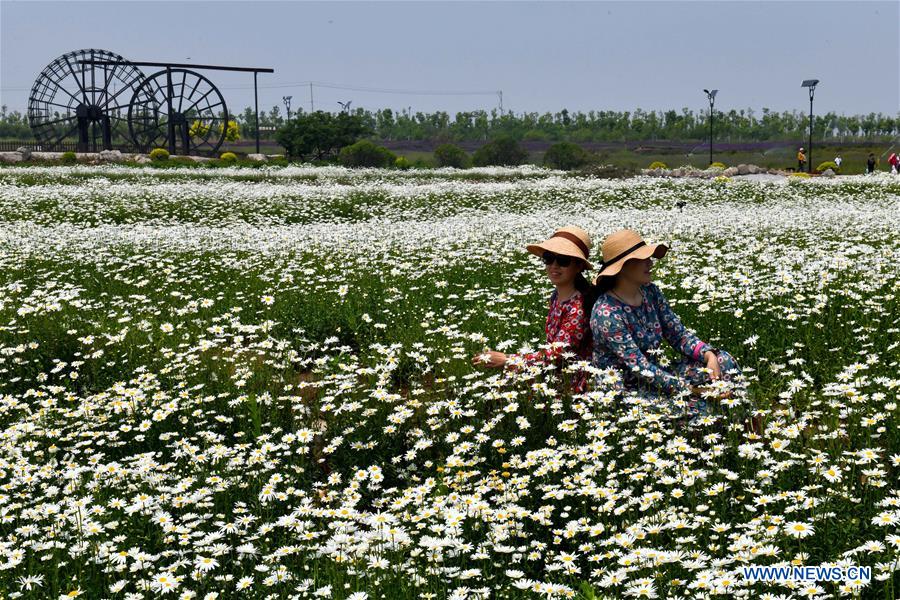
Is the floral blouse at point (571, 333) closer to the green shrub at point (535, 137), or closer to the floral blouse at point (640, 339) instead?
the floral blouse at point (640, 339)

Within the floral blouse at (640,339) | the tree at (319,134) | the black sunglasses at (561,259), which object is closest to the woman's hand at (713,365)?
the floral blouse at (640,339)

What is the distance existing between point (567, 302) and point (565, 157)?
143 ft

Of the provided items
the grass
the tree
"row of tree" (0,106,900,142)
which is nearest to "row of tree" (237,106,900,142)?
"row of tree" (0,106,900,142)

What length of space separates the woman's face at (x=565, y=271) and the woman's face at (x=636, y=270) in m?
0.33

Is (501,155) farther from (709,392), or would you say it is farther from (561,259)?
(709,392)

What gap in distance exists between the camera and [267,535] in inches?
162

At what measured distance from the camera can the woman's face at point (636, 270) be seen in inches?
201

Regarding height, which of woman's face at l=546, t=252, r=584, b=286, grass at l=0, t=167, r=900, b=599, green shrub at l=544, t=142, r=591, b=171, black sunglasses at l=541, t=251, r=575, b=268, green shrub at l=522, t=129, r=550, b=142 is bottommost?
grass at l=0, t=167, r=900, b=599

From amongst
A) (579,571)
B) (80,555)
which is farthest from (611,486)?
(80,555)

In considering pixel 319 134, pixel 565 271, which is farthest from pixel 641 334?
pixel 319 134

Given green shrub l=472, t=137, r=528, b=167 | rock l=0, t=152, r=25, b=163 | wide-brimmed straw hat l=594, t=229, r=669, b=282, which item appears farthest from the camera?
green shrub l=472, t=137, r=528, b=167

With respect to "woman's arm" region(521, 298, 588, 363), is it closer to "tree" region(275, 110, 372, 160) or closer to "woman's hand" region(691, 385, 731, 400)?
"woman's hand" region(691, 385, 731, 400)

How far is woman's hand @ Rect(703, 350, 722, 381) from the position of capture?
15.8 feet

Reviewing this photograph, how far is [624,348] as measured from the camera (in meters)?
4.97
